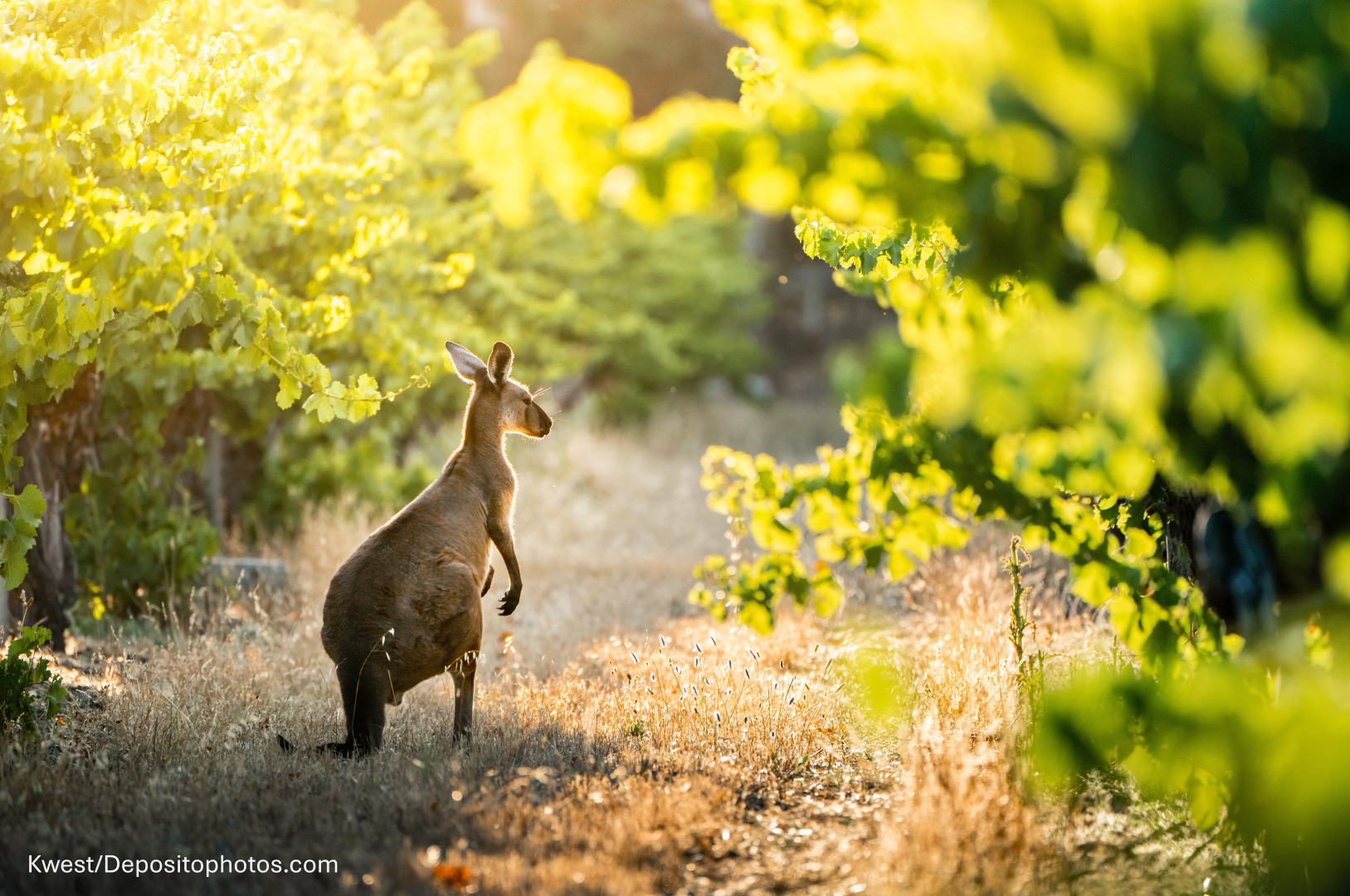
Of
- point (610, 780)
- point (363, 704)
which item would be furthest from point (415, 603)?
point (610, 780)

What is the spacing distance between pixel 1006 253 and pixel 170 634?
773 cm

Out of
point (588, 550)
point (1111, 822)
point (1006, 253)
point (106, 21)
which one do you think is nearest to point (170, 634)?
point (106, 21)

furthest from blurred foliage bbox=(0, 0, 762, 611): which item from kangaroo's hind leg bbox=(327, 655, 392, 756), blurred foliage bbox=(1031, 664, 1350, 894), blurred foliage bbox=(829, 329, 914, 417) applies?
blurred foliage bbox=(1031, 664, 1350, 894)

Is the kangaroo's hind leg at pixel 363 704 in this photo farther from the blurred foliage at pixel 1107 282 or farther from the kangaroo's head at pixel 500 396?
the blurred foliage at pixel 1107 282

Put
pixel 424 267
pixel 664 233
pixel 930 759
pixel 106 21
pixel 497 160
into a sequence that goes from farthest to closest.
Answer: pixel 664 233 → pixel 424 267 → pixel 106 21 → pixel 930 759 → pixel 497 160

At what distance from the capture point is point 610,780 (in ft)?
15.6

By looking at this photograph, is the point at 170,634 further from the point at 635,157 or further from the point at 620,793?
the point at 635,157

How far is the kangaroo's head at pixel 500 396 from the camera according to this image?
6.20 metres

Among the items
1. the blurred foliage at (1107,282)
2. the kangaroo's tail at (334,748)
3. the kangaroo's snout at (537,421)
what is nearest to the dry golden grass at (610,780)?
the kangaroo's tail at (334,748)

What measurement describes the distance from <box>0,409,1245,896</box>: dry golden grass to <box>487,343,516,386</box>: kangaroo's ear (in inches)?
78.7

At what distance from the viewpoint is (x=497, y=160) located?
113 inches

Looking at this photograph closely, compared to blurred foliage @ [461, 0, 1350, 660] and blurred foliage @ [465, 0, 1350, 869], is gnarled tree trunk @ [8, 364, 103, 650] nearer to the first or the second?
blurred foliage @ [465, 0, 1350, 869]

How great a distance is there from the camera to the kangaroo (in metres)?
5.11

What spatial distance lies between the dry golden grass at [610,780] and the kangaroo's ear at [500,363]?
2.00 metres
